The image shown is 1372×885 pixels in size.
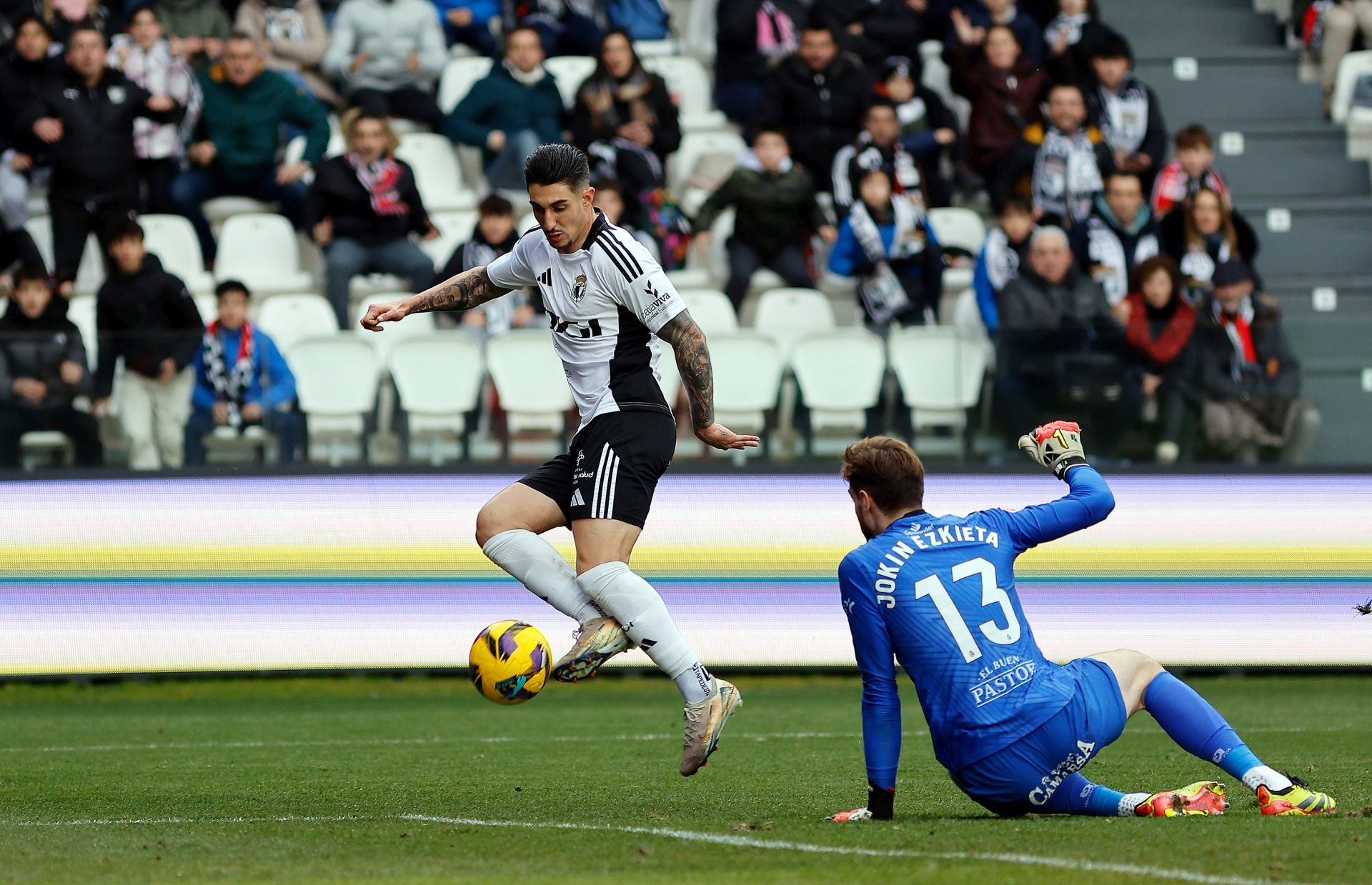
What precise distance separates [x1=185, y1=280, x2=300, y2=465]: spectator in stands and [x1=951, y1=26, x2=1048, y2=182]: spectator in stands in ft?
21.7

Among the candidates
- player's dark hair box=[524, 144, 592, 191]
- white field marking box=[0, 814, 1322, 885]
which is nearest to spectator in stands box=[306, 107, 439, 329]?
player's dark hair box=[524, 144, 592, 191]

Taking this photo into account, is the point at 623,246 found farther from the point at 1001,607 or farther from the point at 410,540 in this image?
the point at 410,540

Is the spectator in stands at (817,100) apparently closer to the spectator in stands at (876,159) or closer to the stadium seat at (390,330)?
the spectator in stands at (876,159)

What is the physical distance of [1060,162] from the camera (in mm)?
14656

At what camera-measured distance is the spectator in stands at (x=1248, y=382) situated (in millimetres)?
11805

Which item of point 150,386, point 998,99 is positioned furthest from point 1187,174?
point 150,386

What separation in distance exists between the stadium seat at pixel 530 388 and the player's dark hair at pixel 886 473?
19.8ft

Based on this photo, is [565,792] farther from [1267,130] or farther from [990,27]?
[1267,130]

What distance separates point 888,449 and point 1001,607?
61 centimetres

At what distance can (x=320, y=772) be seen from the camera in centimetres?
800

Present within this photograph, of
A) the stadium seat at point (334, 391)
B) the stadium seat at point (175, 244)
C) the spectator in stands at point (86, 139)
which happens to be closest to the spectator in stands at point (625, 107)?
the stadium seat at point (175, 244)

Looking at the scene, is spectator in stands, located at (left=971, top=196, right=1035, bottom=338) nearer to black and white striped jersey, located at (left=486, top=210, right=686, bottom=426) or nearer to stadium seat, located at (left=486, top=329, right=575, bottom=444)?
stadium seat, located at (left=486, top=329, right=575, bottom=444)

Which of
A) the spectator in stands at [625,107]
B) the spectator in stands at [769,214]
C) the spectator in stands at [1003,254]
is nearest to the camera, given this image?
the spectator in stands at [1003,254]

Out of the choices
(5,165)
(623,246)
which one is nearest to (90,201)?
(5,165)
